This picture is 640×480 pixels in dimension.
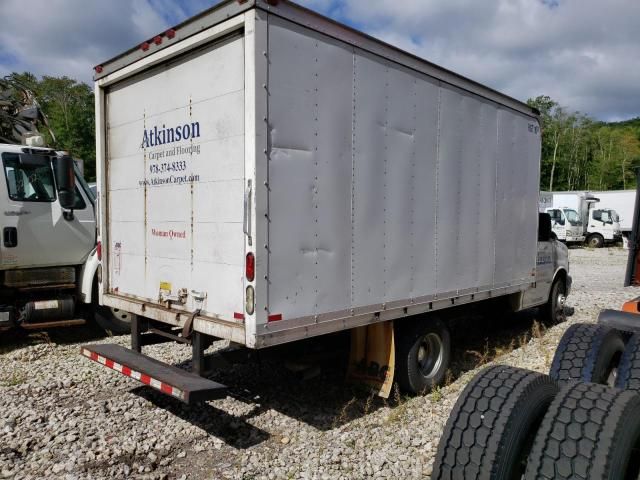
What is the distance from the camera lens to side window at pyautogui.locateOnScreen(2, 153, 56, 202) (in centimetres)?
684

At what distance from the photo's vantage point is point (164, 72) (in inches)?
177

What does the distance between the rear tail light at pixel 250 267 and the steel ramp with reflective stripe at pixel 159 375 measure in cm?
88

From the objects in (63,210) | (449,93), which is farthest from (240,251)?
(63,210)

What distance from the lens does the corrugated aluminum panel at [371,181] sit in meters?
3.79

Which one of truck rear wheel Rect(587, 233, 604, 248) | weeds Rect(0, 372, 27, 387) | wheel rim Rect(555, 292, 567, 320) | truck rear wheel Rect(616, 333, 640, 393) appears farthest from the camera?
truck rear wheel Rect(587, 233, 604, 248)

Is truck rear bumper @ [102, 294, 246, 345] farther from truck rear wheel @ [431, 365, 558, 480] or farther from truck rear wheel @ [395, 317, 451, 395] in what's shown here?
truck rear wheel @ [395, 317, 451, 395]

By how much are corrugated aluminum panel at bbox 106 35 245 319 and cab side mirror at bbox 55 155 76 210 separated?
180 centimetres

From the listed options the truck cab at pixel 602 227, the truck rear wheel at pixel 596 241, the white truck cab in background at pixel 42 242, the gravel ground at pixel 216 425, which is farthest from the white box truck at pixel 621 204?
the white truck cab in background at pixel 42 242

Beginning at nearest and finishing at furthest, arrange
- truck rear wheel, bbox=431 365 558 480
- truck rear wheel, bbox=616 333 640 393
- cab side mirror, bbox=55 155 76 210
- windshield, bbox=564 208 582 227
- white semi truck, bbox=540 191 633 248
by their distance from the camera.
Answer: truck rear wheel, bbox=431 365 558 480, truck rear wheel, bbox=616 333 640 393, cab side mirror, bbox=55 155 76 210, windshield, bbox=564 208 582 227, white semi truck, bbox=540 191 633 248

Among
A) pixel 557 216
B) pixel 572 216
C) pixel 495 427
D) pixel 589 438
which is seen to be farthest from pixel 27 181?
pixel 572 216

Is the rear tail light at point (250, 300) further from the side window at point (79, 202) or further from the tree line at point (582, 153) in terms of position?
the tree line at point (582, 153)

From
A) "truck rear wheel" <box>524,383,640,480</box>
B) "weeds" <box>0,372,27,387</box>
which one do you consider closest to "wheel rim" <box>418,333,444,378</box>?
"truck rear wheel" <box>524,383,640,480</box>

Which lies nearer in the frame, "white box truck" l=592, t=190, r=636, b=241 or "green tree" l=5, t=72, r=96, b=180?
"white box truck" l=592, t=190, r=636, b=241

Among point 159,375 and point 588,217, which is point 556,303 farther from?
point 588,217
